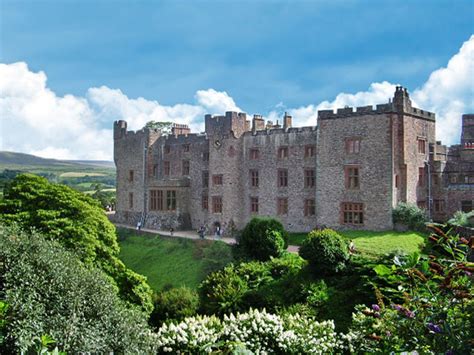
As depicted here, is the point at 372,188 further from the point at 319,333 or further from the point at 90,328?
the point at 90,328

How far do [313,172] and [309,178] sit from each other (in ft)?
1.62

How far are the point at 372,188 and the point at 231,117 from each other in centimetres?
1205

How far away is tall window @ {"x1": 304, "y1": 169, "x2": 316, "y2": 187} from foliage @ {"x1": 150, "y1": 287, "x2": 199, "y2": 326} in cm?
1452

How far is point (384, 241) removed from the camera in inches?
1025

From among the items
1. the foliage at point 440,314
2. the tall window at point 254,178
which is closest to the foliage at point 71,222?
the foliage at point 440,314

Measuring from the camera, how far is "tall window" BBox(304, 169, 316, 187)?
3250 centimetres

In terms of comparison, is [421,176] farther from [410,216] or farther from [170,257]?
[170,257]

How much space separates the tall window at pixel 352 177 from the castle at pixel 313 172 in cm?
6

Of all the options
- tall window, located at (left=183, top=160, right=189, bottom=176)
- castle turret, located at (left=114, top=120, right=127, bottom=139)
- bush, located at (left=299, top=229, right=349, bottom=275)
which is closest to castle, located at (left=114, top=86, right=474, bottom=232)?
tall window, located at (left=183, top=160, right=189, bottom=176)

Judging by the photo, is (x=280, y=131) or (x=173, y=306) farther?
(x=280, y=131)

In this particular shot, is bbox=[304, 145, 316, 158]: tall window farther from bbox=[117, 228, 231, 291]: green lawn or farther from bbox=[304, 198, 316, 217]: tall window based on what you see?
bbox=[117, 228, 231, 291]: green lawn

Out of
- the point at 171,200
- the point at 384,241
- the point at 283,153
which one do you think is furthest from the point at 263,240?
the point at 171,200

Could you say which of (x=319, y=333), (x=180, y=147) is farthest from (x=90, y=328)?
(x=180, y=147)

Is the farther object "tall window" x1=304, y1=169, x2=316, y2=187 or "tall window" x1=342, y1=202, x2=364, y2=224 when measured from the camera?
"tall window" x1=304, y1=169, x2=316, y2=187
